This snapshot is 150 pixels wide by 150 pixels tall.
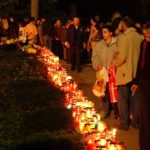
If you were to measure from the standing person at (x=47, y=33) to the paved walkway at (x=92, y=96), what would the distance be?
273cm

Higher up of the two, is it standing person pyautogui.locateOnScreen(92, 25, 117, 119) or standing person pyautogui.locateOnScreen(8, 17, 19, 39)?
standing person pyautogui.locateOnScreen(8, 17, 19, 39)

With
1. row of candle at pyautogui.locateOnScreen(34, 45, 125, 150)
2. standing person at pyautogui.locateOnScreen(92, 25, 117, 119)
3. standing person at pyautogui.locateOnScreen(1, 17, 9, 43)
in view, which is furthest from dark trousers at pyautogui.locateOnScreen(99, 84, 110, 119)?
standing person at pyautogui.locateOnScreen(1, 17, 9, 43)

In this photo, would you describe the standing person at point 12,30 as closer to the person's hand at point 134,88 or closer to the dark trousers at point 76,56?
the dark trousers at point 76,56

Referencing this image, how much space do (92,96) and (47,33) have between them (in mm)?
10371

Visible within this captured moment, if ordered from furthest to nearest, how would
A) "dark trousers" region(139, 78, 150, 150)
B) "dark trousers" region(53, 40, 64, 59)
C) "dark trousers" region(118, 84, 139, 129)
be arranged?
"dark trousers" region(53, 40, 64, 59), "dark trousers" region(118, 84, 139, 129), "dark trousers" region(139, 78, 150, 150)

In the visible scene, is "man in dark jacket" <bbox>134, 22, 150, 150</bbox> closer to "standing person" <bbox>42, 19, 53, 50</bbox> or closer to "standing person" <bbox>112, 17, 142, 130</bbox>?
"standing person" <bbox>112, 17, 142, 130</bbox>

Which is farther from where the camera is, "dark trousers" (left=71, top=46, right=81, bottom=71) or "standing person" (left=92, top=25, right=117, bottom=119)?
"dark trousers" (left=71, top=46, right=81, bottom=71)

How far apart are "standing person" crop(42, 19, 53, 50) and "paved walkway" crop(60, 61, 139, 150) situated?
273 centimetres

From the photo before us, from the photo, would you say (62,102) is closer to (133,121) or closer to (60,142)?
(133,121)

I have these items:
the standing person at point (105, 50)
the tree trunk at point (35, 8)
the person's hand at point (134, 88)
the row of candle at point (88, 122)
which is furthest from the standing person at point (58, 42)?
the person's hand at point (134, 88)

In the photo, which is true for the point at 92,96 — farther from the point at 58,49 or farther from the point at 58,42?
the point at 58,42

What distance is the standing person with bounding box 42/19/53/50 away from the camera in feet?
73.6

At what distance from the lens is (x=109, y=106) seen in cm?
1020

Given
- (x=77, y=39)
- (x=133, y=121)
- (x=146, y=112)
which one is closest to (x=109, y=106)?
(x=133, y=121)
